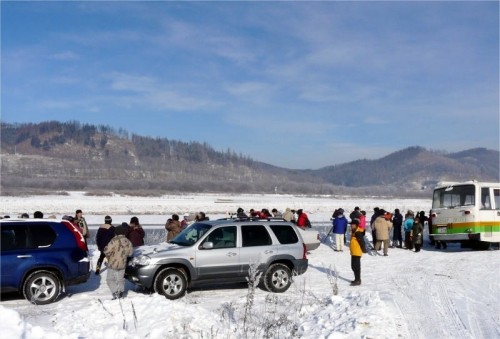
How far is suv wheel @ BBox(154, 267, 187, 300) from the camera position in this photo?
11.3 m

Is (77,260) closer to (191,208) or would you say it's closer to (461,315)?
(461,315)

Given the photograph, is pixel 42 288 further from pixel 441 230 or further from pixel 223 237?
pixel 441 230

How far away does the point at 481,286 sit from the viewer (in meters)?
12.9

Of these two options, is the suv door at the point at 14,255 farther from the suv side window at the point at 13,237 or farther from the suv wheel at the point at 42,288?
the suv wheel at the point at 42,288

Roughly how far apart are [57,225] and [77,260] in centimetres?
87

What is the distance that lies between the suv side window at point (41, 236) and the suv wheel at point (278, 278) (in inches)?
191

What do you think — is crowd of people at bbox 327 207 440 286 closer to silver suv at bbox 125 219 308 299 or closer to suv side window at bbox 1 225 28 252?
silver suv at bbox 125 219 308 299

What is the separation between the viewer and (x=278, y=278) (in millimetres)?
12328

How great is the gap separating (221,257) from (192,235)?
96 centimetres

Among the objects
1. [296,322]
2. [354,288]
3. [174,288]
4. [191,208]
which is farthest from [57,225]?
→ [191,208]

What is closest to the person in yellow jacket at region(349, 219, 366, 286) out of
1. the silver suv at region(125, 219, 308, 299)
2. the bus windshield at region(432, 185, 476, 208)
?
the silver suv at region(125, 219, 308, 299)

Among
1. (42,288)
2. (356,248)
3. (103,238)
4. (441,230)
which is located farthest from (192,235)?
(441,230)

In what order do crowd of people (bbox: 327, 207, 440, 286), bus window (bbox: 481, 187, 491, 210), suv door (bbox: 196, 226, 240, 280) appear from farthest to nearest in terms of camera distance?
bus window (bbox: 481, 187, 491, 210), crowd of people (bbox: 327, 207, 440, 286), suv door (bbox: 196, 226, 240, 280)

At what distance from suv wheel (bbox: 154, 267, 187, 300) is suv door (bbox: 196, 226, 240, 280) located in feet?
1.33
